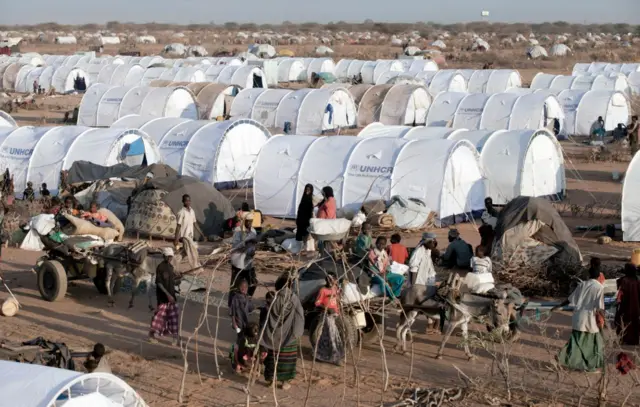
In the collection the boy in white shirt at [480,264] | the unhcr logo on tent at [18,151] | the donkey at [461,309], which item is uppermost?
the boy in white shirt at [480,264]

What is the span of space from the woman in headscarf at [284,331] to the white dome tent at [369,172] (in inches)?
343

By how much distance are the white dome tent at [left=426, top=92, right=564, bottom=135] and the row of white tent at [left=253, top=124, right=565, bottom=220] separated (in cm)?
785

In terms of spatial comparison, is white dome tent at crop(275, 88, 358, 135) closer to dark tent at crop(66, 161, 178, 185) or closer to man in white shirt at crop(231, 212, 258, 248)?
dark tent at crop(66, 161, 178, 185)

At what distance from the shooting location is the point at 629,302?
11125mm

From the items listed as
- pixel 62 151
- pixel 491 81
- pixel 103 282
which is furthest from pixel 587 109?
pixel 103 282

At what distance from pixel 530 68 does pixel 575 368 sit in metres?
56.1

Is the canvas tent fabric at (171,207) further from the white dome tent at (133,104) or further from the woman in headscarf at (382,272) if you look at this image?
the white dome tent at (133,104)

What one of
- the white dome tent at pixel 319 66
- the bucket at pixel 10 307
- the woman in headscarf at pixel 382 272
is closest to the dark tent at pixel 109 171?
the bucket at pixel 10 307

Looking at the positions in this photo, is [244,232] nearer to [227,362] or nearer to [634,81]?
[227,362]

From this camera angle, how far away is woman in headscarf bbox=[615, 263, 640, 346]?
11070 mm

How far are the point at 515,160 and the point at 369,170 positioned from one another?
11.8 ft

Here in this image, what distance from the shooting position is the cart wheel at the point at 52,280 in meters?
13.6

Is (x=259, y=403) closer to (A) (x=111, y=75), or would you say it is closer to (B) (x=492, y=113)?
(B) (x=492, y=113)

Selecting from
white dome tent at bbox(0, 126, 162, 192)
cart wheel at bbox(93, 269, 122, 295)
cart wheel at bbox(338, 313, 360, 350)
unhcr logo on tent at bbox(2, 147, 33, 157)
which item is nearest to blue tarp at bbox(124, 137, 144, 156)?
white dome tent at bbox(0, 126, 162, 192)
